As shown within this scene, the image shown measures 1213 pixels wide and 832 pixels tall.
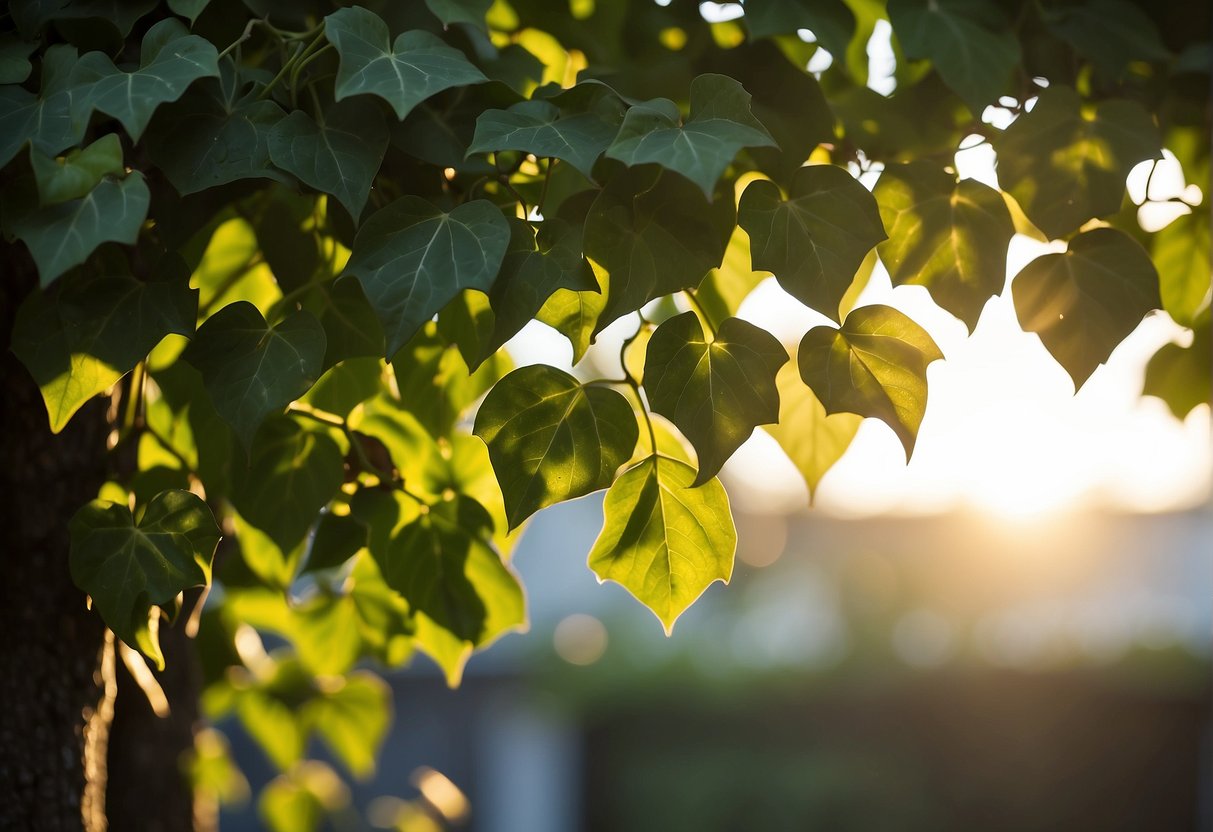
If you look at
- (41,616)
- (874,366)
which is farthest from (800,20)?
(41,616)

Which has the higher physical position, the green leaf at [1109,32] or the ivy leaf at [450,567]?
the green leaf at [1109,32]

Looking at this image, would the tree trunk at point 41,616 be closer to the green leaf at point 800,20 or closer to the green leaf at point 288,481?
the green leaf at point 288,481

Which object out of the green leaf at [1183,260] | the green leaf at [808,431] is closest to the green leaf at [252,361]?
the green leaf at [808,431]

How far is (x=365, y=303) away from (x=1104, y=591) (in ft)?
17.0

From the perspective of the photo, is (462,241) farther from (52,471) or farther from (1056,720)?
(1056,720)

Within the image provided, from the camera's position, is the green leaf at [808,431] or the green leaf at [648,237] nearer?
the green leaf at [648,237]

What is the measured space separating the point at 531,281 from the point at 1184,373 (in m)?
0.49

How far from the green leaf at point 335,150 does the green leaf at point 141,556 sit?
15 centimetres

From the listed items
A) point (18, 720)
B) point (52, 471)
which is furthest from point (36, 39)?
point (18, 720)

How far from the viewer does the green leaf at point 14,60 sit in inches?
16.0

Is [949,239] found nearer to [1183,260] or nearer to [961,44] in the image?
[961,44]

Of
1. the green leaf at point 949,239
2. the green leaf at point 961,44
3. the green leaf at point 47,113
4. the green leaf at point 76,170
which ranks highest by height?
the green leaf at point 961,44

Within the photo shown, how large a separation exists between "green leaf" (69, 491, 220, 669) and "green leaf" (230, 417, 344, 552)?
0.06 meters

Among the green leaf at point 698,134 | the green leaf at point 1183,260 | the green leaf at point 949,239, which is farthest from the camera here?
the green leaf at point 1183,260
